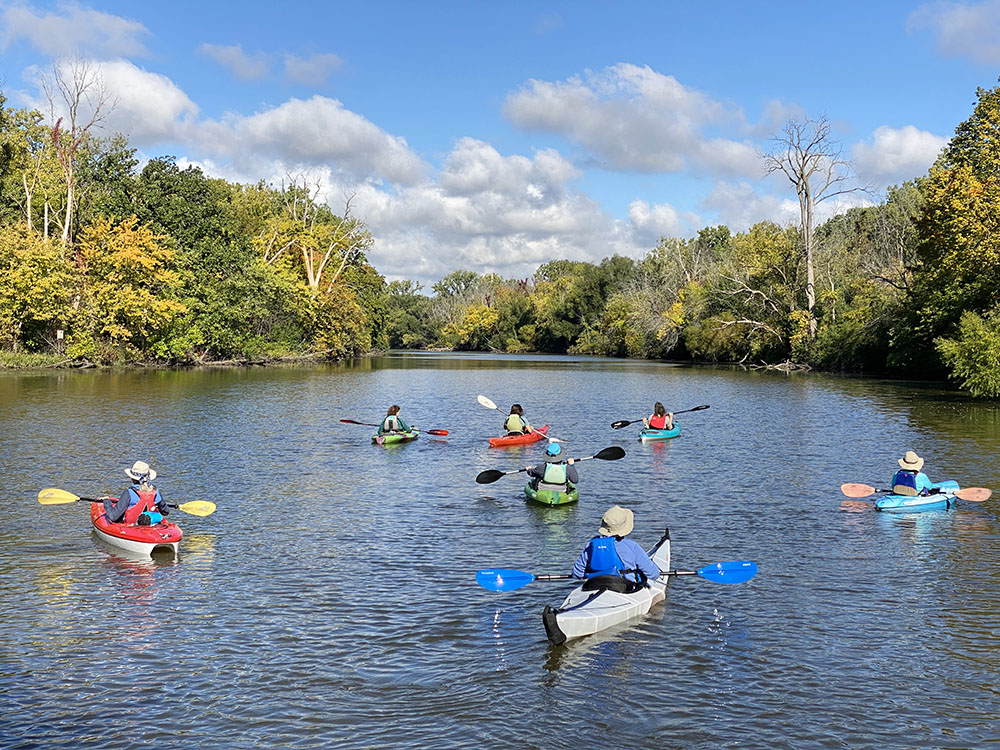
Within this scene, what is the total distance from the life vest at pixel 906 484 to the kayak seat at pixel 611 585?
9.32 meters

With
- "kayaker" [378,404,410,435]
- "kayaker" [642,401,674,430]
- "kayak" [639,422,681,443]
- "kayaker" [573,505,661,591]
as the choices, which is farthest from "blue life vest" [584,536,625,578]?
"kayaker" [642,401,674,430]

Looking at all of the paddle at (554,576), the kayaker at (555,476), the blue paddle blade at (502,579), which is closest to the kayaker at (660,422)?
the kayaker at (555,476)

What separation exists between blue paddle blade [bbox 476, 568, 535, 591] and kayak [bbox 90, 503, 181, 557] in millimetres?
5476

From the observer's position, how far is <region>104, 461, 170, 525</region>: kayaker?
1421 centimetres

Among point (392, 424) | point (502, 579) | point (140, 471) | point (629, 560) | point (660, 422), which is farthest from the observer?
point (660, 422)

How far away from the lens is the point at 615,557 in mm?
11180

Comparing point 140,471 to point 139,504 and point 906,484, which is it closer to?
point 139,504

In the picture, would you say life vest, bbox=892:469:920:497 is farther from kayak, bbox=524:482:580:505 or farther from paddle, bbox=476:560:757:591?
paddle, bbox=476:560:757:591

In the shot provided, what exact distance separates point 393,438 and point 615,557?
1638 centimetres

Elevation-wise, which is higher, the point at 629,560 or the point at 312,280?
the point at 312,280

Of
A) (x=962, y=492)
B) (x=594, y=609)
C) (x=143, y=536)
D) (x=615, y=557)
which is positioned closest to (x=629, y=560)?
(x=615, y=557)

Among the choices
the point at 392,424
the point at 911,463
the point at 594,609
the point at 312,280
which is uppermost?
the point at 312,280

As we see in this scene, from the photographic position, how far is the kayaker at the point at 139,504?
1421 centimetres

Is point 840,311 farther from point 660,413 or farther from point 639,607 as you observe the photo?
point 639,607
